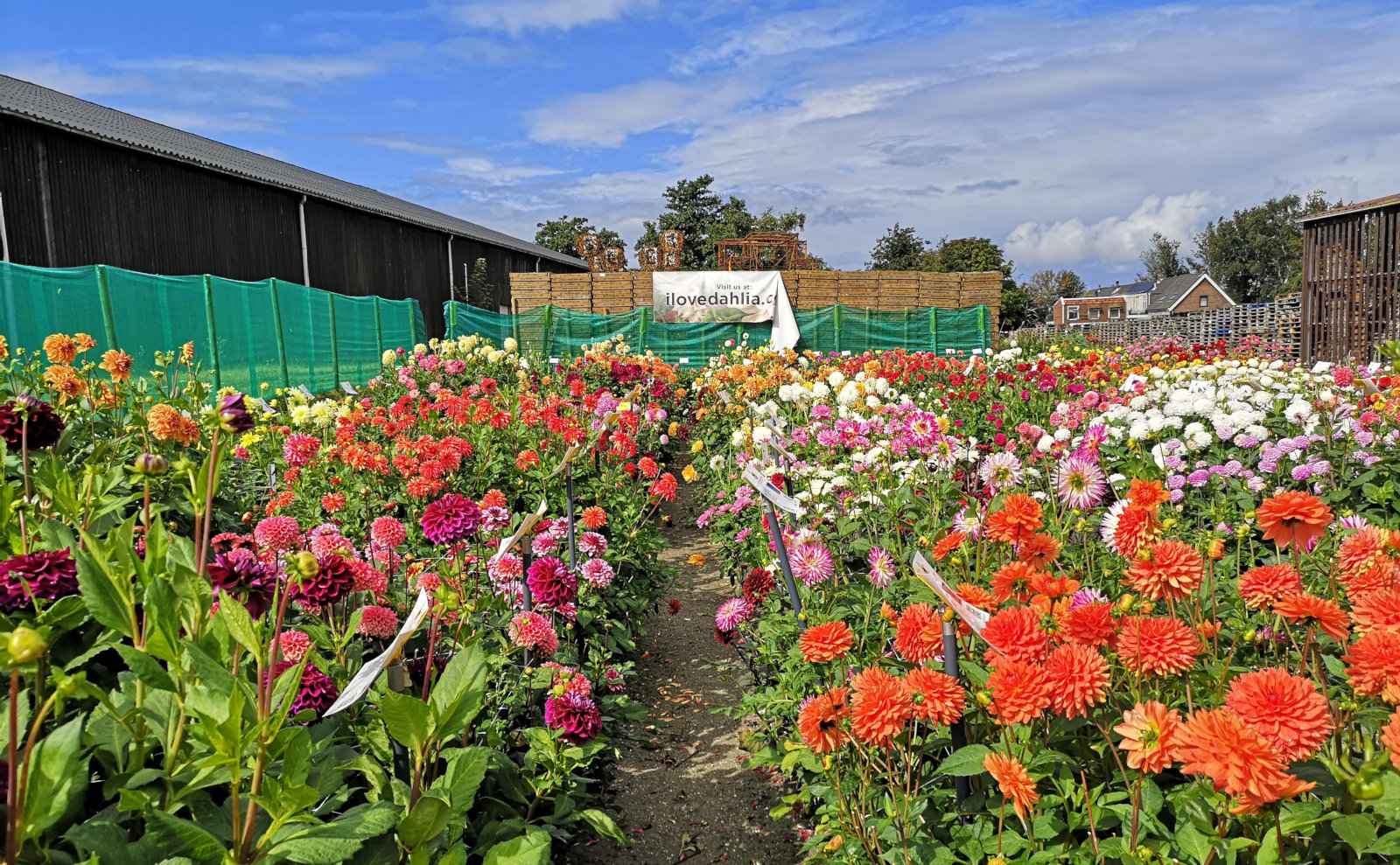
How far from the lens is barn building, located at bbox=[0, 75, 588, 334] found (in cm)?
1408

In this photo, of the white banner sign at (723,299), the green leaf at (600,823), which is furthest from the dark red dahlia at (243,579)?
the white banner sign at (723,299)

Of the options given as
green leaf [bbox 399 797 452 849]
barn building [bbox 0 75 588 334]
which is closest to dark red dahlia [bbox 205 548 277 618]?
green leaf [bbox 399 797 452 849]

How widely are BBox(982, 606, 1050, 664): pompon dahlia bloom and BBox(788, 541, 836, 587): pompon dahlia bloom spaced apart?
104 centimetres

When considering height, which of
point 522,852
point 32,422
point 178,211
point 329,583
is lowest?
point 522,852

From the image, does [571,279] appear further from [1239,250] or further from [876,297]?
[1239,250]

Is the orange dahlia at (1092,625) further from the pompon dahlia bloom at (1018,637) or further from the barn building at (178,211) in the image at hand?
the barn building at (178,211)

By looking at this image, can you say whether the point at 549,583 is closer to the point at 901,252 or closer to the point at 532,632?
the point at 532,632

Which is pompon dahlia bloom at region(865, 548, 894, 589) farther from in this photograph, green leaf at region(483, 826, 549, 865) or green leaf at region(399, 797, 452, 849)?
green leaf at region(399, 797, 452, 849)

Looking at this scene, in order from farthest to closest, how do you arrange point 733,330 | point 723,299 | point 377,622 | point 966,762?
point 723,299 < point 733,330 < point 377,622 < point 966,762

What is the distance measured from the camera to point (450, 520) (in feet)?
6.84

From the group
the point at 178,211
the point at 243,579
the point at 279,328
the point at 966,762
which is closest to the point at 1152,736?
the point at 966,762

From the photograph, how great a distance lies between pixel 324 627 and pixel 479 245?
109 ft

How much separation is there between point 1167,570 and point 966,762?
1.58 ft

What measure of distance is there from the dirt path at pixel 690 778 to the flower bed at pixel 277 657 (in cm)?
22
